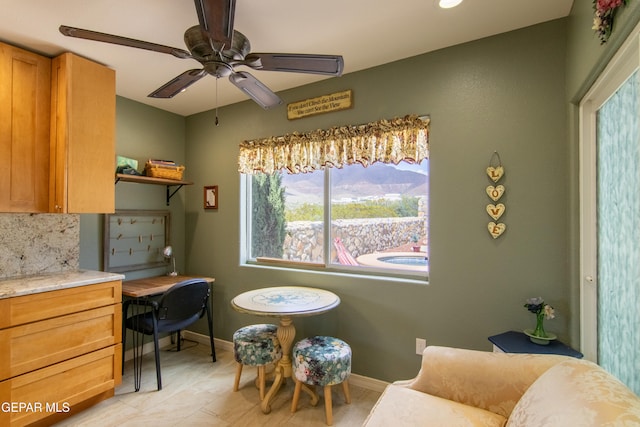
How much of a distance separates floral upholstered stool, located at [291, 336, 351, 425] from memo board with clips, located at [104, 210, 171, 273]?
1989 millimetres

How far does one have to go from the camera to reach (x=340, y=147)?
2568mm

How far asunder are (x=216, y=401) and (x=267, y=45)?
2.57 meters

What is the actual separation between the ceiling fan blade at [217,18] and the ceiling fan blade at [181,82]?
358mm

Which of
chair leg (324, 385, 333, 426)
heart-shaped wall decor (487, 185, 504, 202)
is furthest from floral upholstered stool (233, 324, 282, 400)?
heart-shaped wall decor (487, 185, 504, 202)

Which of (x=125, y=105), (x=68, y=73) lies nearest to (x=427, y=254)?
(x=68, y=73)

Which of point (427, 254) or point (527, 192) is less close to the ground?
point (527, 192)

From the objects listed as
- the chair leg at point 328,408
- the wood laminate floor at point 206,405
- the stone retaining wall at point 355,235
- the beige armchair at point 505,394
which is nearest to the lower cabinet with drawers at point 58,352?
the wood laminate floor at point 206,405

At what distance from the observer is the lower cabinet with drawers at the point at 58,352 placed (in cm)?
179

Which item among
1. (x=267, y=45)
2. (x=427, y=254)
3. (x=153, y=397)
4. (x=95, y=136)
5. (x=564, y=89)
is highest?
(x=267, y=45)

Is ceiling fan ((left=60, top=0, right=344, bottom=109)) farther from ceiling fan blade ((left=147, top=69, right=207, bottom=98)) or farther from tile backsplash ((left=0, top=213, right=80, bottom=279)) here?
tile backsplash ((left=0, top=213, right=80, bottom=279))

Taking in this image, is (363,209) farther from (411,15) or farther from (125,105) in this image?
(125,105)

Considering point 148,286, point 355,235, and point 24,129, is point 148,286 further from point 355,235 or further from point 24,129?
point 355,235

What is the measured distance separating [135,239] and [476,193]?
10.2ft

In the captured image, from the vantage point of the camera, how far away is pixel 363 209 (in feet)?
8.67
